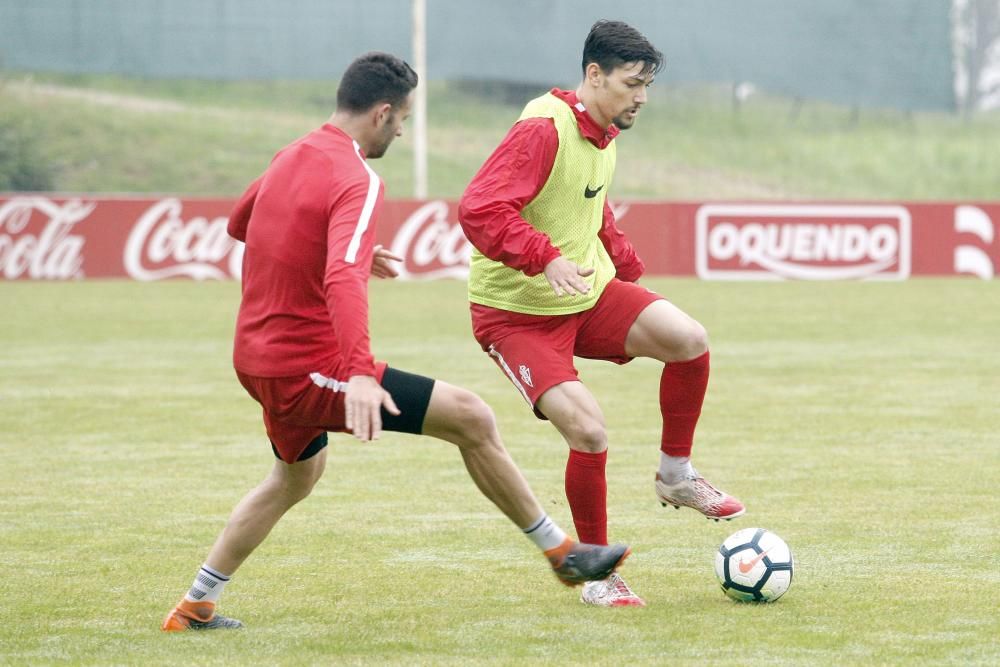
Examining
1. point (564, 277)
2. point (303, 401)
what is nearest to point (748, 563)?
point (564, 277)

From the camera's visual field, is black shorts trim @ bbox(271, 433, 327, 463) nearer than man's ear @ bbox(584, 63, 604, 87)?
Yes

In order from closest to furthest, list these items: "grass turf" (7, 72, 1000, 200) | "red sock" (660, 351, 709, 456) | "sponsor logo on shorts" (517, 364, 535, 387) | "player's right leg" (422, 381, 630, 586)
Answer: "player's right leg" (422, 381, 630, 586), "sponsor logo on shorts" (517, 364, 535, 387), "red sock" (660, 351, 709, 456), "grass turf" (7, 72, 1000, 200)

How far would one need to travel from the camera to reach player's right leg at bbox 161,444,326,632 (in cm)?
530

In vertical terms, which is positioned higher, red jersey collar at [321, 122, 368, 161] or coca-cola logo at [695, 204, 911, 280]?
red jersey collar at [321, 122, 368, 161]

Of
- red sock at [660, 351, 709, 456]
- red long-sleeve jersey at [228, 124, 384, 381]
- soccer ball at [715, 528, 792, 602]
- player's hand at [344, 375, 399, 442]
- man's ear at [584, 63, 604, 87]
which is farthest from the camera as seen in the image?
red sock at [660, 351, 709, 456]

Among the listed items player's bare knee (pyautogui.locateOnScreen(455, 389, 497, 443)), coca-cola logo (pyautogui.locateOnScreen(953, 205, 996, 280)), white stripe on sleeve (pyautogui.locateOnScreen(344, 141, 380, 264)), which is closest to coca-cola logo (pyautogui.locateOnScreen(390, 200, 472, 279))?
coca-cola logo (pyautogui.locateOnScreen(953, 205, 996, 280))

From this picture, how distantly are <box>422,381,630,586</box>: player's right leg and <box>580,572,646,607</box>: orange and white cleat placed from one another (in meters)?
0.34

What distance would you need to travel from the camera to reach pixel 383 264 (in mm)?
5625

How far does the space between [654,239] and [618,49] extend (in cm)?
1826

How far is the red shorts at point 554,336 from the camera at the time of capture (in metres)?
5.91

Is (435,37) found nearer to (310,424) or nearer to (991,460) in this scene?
(991,460)

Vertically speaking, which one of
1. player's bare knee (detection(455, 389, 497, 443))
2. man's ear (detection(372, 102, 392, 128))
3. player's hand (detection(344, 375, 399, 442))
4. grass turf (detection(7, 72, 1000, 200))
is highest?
man's ear (detection(372, 102, 392, 128))

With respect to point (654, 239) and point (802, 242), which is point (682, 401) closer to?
point (654, 239)

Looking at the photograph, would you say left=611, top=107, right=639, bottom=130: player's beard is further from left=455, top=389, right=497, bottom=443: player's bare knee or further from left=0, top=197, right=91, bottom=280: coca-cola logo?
left=0, top=197, right=91, bottom=280: coca-cola logo
